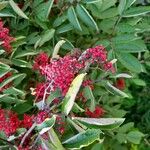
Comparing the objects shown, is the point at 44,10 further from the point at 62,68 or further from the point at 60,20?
the point at 62,68

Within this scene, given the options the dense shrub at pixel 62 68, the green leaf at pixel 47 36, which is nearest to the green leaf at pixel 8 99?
the dense shrub at pixel 62 68

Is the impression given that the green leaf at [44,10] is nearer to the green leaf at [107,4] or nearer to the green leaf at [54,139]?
the green leaf at [107,4]

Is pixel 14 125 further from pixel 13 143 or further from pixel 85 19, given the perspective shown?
pixel 85 19

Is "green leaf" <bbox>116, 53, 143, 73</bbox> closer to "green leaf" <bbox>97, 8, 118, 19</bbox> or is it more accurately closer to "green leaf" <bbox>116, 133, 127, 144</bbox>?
"green leaf" <bbox>97, 8, 118, 19</bbox>

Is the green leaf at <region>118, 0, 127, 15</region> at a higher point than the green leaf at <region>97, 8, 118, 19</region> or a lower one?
higher

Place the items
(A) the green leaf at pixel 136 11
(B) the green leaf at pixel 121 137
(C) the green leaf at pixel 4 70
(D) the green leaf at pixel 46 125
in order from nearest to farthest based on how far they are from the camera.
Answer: (D) the green leaf at pixel 46 125, (C) the green leaf at pixel 4 70, (A) the green leaf at pixel 136 11, (B) the green leaf at pixel 121 137

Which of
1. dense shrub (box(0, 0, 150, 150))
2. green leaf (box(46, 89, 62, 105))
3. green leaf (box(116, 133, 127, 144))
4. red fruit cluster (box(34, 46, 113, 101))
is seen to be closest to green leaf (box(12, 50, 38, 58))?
dense shrub (box(0, 0, 150, 150))
